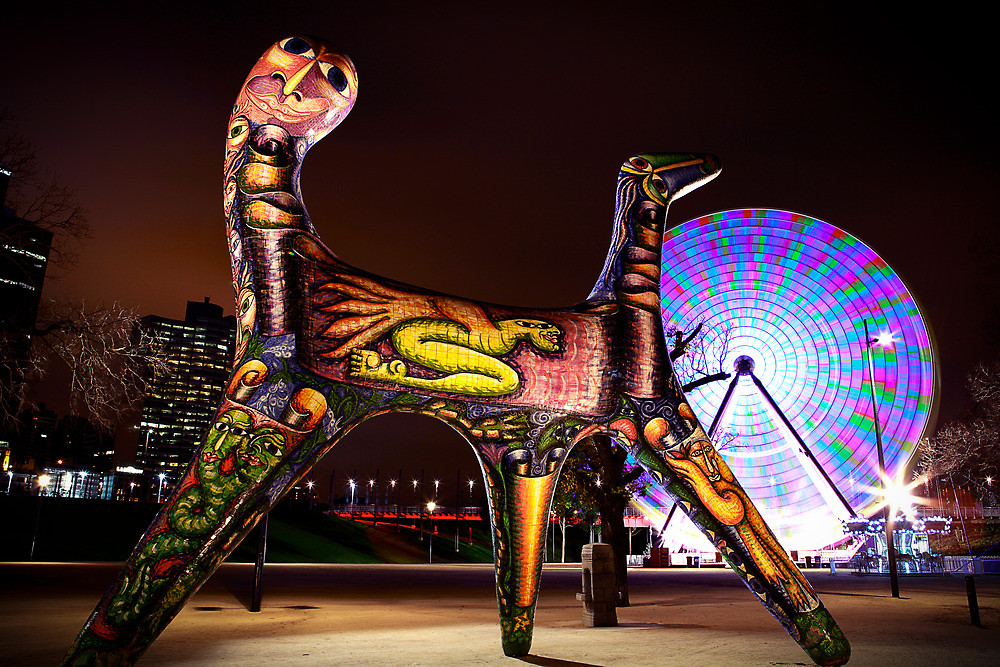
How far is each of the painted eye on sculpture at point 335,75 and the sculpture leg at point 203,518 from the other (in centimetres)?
215

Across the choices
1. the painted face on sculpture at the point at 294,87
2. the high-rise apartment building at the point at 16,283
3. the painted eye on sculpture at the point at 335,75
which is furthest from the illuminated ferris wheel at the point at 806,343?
the painted face on sculpture at the point at 294,87

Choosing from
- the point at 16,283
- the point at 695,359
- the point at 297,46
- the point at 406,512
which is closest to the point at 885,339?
the point at 695,359

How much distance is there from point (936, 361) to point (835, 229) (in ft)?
16.5

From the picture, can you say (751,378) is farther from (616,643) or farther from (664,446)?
(664,446)

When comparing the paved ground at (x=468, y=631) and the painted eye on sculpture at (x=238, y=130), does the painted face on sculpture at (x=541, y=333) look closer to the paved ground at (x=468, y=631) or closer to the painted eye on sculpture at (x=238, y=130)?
the painted eye on sculpture at (x=238, y=130)

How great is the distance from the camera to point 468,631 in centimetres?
1072

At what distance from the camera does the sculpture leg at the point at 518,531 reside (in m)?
5.49

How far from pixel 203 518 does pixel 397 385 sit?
139 cm

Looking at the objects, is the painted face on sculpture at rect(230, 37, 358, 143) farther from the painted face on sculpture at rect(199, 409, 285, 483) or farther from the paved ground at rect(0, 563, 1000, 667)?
the paved ground at rect(0, 563, 1000, 667)

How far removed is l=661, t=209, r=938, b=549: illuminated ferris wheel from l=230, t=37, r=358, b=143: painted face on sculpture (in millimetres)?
17410

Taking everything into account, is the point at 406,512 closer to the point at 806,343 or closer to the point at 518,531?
the point at 806,343

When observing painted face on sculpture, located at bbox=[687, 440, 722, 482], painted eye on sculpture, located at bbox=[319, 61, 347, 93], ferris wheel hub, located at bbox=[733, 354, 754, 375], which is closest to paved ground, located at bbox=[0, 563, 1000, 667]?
painted face on sculpture, located at bbox=[687, 440, 722, 482]

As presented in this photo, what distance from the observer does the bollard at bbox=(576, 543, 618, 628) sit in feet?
38.5

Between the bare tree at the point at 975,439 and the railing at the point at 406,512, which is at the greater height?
the bare tree at the point at 975,439
